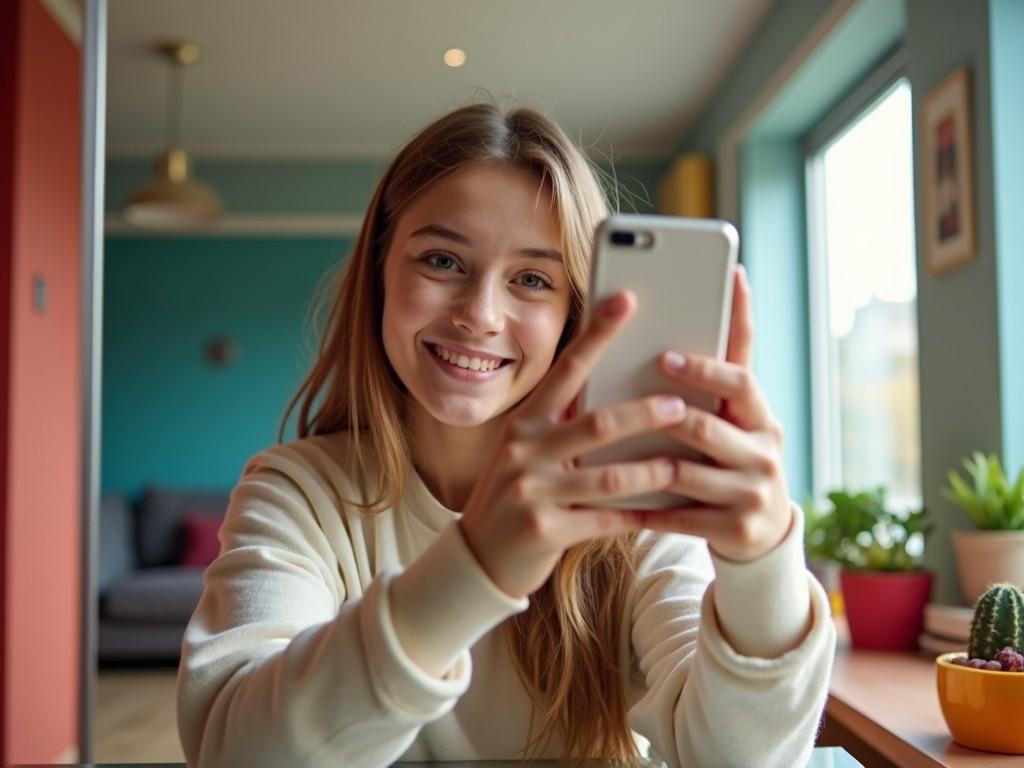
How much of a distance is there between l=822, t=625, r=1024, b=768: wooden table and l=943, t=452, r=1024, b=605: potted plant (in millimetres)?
215

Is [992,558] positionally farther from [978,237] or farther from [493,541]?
[493,541]

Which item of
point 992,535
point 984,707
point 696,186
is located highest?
point 696,186

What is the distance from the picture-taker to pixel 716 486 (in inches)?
26.5

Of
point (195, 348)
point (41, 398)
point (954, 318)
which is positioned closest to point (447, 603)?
point (954, 318)

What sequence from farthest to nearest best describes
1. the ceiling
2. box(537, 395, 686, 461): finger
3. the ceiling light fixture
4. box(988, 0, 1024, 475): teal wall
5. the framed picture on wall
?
the ceiling light fixture → the ceiling → the framed picture on wall → box(988, 0, 1024, 475): teal wall → box(537, 395, 686, 461): finger

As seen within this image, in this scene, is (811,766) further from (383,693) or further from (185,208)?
(185,208)

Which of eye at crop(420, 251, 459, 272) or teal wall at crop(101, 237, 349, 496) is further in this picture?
teal wall at crop(101, 237, 349, 496)

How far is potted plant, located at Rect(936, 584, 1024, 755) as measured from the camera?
121cm

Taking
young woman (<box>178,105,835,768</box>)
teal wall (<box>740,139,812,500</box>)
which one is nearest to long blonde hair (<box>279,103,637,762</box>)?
young woman (<box>178,105,835,768</box>)

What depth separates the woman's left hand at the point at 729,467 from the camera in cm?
66

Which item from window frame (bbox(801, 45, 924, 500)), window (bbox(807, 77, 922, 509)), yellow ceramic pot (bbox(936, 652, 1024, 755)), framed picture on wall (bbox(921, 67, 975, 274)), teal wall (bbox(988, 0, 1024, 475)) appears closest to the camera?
yellow ceramic pot (bbox(936, 652, 1024, 755))

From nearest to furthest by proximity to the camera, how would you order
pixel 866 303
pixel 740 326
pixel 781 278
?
pixel 740 326
pixel 866 303
pixel 781 278

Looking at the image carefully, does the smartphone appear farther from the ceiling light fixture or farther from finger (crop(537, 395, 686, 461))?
the ceiling light fixture

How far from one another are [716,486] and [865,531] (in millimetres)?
2127
